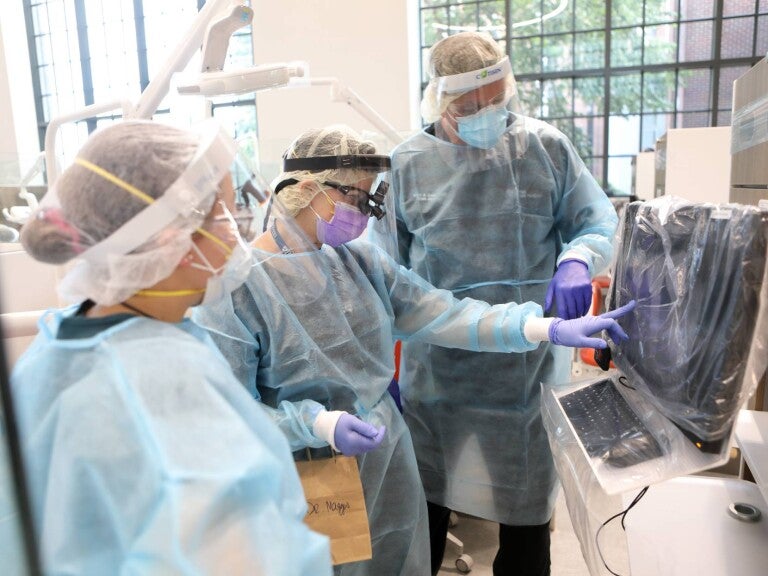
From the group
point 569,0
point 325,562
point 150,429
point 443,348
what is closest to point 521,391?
point 443,348

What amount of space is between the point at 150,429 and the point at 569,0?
553cm

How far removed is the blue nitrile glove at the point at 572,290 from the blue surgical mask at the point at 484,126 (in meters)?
0.37

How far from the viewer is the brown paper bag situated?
4.09 ft

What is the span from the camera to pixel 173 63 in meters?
1.51

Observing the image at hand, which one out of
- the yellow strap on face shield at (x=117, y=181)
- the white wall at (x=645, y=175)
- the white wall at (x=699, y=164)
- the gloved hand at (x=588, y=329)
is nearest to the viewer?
the yellow strap on face shield at (x=117, y=181)

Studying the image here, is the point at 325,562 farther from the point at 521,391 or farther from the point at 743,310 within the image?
the point at 521,391

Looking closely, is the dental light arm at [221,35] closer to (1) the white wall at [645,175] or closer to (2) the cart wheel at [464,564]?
(2) the cart wheel at [464,564]

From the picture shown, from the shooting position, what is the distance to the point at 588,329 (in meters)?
1.32

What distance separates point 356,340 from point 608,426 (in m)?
0.52

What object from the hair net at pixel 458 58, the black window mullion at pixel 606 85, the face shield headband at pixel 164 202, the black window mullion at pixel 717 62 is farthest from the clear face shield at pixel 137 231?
the black window mullion at pixel 717 62

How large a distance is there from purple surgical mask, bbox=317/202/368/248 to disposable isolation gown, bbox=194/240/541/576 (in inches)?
1.2

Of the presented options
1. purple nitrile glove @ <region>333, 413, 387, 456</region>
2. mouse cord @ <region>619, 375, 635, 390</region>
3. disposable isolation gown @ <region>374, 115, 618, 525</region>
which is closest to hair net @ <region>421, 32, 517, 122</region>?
disposable isolation gown @ <region>374, 115, 618, 525</region>

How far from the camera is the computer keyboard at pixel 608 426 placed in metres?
1.08

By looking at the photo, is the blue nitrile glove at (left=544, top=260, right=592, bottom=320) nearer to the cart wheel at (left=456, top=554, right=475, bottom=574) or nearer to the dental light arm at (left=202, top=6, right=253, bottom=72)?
the dental light arm at (left=202, top=6, right=253, bottom=72)
